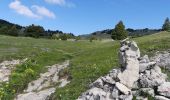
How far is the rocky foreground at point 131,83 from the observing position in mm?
23562

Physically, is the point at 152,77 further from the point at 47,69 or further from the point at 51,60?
the point at 51,60

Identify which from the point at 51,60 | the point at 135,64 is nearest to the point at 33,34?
the point at 51,60

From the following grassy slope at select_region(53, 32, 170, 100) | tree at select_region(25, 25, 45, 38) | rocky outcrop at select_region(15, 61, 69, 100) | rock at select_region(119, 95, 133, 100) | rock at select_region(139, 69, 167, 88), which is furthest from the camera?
tree at select_region(25, 25, 45, 38)

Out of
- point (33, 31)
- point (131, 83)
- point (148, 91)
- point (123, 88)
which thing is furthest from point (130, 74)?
point (33, 31)

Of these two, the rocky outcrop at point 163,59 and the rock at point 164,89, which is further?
the rocky outcrop at point 163,59

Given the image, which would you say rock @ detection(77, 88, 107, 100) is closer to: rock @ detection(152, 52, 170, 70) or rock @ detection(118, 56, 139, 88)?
rock @ detection(118, 56, 139, 88)

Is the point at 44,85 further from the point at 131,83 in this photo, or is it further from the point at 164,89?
the point at 164,89

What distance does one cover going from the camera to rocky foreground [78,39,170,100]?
23562 mm

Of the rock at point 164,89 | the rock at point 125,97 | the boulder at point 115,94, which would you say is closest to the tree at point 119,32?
the rock at point 164,89

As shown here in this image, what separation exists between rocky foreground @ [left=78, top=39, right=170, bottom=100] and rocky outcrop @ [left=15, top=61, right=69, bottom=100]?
6.42 m

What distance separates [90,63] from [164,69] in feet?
29.1

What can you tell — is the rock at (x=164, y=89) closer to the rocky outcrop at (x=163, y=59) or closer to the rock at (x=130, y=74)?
the rock at (x=130, y=74)

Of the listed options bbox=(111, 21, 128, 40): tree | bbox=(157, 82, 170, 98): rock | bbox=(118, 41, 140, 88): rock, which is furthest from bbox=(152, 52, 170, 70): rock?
bbox=(111, 21, 128, 40): tree

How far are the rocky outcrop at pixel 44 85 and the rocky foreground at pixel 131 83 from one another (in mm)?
6424
